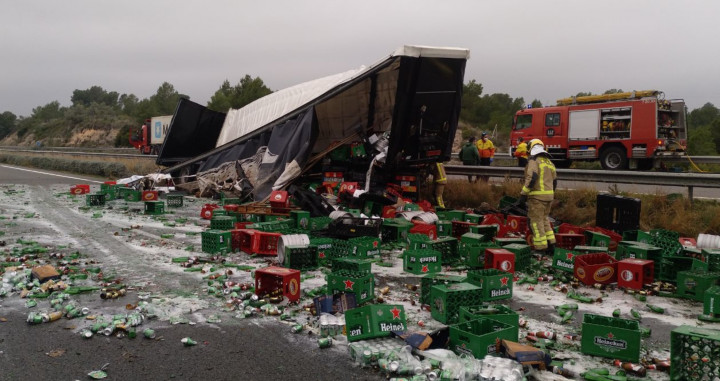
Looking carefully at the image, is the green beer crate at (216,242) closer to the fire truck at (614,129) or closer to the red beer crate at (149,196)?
the red beer crate at (149,196)

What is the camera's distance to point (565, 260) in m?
7.52

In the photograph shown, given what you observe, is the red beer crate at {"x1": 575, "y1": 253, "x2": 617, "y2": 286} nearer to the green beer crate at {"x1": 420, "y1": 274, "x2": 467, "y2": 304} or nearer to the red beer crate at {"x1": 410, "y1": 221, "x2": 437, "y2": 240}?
the green beer crate at {"x1": 420, "y1": 274, "x2": 467, "y2": 304}

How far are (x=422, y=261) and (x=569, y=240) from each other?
2907 millimetres

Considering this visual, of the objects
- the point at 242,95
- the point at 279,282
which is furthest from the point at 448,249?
the point at 242,95

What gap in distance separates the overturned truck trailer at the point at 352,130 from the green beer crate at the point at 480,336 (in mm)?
8096

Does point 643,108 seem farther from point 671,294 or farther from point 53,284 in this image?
point 53,284

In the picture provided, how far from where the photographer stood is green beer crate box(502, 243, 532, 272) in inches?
301

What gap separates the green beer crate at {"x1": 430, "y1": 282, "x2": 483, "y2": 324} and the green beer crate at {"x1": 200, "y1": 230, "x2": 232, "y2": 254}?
4102 mm

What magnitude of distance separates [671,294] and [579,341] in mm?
2330

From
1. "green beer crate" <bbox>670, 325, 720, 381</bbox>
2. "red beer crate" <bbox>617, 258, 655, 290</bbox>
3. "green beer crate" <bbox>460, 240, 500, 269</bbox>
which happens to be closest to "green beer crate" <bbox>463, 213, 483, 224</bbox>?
"green beer crate" <bbox>460, 240, 500, 269</bbox>

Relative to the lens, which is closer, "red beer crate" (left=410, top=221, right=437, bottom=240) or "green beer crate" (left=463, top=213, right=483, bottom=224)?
"red beer crate" (left=410, top=221, right=437, bottom=240)

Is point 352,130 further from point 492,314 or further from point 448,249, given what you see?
point 492,314

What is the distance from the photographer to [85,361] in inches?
175

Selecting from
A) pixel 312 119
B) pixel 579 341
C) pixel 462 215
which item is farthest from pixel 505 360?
pixel 312 119
